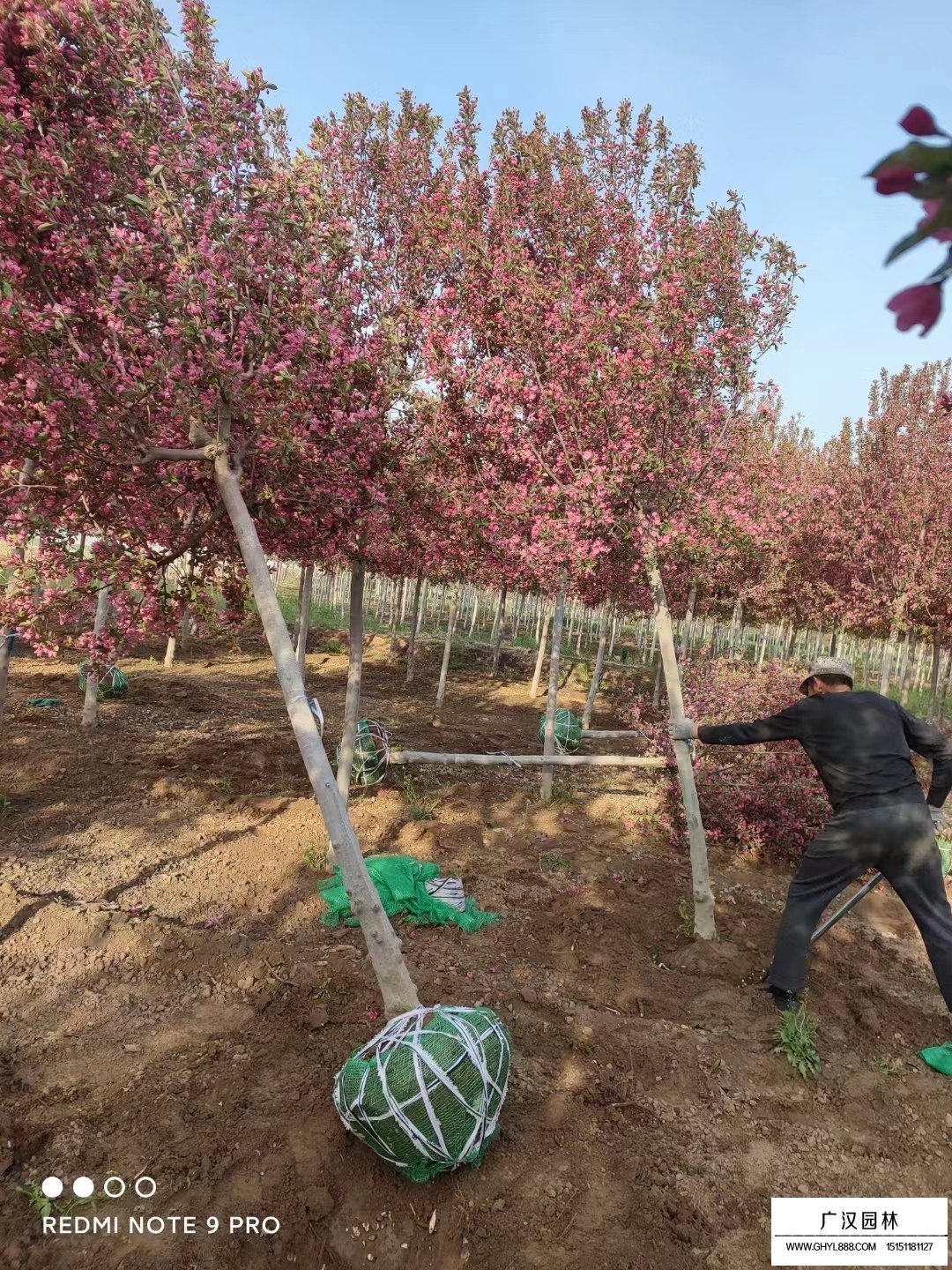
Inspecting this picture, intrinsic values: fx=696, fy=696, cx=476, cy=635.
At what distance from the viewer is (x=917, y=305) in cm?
80

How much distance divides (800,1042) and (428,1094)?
7.71 ft

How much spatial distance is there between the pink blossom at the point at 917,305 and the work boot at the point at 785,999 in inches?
185

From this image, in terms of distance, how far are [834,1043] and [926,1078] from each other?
0.47 meters

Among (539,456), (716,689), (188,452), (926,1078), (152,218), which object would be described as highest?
(152,218)

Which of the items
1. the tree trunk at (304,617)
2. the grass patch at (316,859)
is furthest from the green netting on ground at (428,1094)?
the tree trunk at (304,617)

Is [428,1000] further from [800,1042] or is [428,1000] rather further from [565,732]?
[565,732]

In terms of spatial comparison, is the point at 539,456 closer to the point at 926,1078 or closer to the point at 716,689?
the point at 716,689

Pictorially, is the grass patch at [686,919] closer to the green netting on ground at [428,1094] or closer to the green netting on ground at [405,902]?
the green netting on ground at [405,902]

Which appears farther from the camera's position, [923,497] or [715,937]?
[923,497]

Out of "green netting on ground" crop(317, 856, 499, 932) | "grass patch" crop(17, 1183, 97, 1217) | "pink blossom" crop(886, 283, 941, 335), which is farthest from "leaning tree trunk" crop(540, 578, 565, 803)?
"pink blossom" crop(886, 283, 941, 335)

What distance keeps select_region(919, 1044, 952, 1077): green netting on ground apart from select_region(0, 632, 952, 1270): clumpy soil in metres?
0.07

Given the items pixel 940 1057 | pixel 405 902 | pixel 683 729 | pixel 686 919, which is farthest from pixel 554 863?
pixel 940 1057

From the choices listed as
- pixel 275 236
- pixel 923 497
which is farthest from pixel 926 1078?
pixel 923 497

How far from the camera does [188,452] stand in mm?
4328
